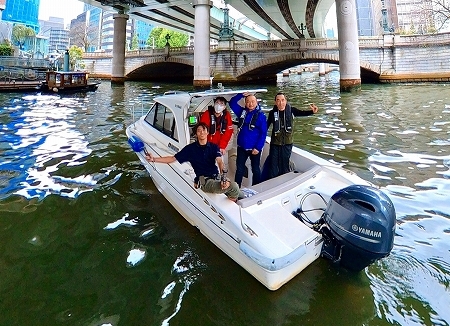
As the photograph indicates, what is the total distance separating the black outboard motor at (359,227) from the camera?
2838mm

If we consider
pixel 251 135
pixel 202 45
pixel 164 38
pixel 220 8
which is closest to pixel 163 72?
pixel 220 8

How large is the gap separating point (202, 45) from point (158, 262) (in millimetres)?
27243

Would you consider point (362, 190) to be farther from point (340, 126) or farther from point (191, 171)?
point (340, 126)

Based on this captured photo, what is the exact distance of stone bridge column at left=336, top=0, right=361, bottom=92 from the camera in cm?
2502

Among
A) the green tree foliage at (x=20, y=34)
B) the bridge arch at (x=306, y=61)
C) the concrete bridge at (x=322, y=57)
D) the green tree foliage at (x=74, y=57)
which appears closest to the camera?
the concrete bridge at (x=322, y=57)

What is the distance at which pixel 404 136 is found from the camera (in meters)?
10.1

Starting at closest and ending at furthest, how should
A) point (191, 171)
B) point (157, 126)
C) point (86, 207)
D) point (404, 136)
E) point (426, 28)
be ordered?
point (191, 171)
point (86, 207)
point (157, 126)
point (404, 136)
point (426, 28)

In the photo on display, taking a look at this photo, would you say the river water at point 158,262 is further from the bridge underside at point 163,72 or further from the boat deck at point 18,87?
the bridge underside at point 163,72

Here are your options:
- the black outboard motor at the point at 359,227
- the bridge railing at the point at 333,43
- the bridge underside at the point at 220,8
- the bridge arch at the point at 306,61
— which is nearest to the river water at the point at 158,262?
the black outboard motor at the point at 359,227

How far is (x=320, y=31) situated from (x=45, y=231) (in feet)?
246

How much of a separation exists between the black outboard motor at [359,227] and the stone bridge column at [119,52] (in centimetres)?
4042

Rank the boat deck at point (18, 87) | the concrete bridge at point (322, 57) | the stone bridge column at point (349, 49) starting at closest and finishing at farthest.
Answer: the boat deck at point (18, 87), the stone bridge column at point (349, 49), the concrete bridge at point (322, 57)

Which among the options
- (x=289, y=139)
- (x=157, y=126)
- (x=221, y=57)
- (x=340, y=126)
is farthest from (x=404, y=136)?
(x=221, y=57)

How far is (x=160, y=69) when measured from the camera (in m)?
49.2
